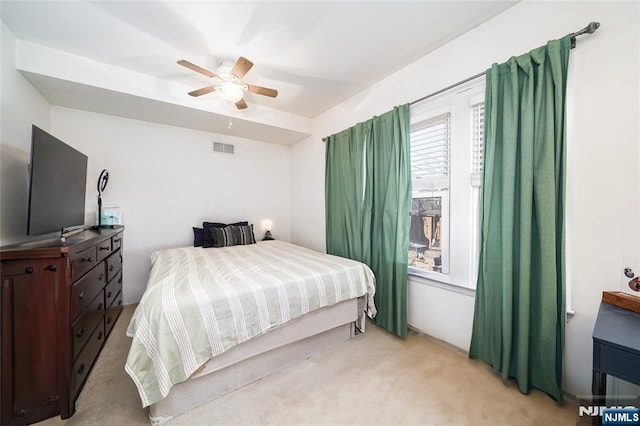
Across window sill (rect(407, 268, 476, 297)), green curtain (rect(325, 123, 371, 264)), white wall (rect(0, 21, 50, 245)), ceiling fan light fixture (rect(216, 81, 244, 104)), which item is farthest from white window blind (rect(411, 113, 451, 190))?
white wall (rect(0, 21, 50, 245))

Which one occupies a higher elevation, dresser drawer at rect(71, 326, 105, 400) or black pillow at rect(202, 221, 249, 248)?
black pillow at rect(202, 221, 249, 248)

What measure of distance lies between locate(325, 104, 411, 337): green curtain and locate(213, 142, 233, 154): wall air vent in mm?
1751

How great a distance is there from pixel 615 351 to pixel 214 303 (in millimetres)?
1872

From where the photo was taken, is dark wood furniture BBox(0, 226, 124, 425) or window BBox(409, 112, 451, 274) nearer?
dark wood furniture BBox(0, 226, 124, 425)

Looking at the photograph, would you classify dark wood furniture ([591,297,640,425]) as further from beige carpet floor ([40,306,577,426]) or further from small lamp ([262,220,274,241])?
small lamp ([262,220,274,241])

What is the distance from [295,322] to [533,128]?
2.12 m

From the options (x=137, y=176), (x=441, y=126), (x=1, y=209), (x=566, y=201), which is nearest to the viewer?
(x=566, y=201)

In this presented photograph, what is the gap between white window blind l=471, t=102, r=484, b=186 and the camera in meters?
1.94

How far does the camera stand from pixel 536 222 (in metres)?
1.58

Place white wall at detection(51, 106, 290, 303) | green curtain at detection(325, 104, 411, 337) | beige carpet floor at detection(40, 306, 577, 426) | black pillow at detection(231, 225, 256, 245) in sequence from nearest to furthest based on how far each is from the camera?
beige carpet floor at detection(40, 306, 577, 426), green curtain at detection(325, 104, 411, 337), white wall at detection(51, 106, 290, 303), black pillow at detection(231, 225, 256, 245)

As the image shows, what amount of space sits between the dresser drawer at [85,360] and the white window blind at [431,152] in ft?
9.69

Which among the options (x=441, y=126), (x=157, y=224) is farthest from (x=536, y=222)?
(x=157, y=224)

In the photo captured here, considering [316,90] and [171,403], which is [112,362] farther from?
[316,90]

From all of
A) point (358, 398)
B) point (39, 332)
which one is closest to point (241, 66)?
point (39, 332)
